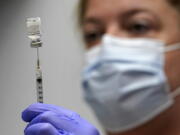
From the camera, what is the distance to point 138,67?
1014mm

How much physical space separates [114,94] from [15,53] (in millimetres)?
1210

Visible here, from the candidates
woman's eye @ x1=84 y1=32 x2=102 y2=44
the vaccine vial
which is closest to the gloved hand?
the vaccine vial

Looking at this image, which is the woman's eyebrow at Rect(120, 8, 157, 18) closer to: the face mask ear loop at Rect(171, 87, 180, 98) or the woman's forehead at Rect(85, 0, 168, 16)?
the woman's forehead at Rect(85, 0, 168, 16)

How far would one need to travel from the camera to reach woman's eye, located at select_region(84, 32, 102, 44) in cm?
108

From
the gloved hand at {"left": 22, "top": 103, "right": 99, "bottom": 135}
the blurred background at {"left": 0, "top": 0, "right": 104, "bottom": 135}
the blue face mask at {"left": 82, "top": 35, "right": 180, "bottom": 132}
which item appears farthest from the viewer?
the blurred background at {"left": 0, "top": 0, "right": 104, "bottom": 135}

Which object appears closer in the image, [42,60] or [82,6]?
[82,6]

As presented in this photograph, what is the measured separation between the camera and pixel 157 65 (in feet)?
3.35

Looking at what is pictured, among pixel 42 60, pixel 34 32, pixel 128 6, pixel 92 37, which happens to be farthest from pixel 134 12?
pixel 42 60

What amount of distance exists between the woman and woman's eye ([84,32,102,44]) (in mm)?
31

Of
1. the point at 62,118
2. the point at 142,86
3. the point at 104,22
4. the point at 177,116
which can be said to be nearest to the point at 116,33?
the point at 104,22

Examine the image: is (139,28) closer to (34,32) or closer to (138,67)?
(138,67)

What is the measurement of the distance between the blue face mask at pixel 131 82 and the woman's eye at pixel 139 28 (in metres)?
0.02

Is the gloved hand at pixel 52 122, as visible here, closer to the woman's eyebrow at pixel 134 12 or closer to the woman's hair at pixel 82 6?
the woman's hair at pixel 82 6

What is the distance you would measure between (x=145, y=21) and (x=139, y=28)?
23mm
